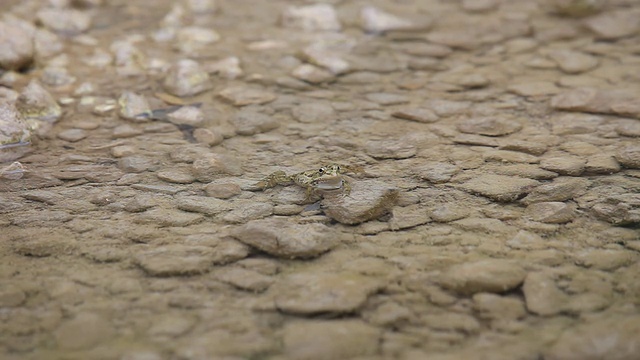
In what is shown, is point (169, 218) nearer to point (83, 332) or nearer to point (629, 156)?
point (83, 332)

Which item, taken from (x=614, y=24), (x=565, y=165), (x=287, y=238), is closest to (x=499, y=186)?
(x=565, y=165)

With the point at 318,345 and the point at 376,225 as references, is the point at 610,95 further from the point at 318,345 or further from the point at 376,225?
the point at 318,345

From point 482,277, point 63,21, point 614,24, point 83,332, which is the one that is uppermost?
point 614,24

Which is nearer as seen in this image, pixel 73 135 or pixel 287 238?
pixel 287 238

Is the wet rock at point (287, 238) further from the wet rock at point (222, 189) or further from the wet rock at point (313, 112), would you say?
the wet rock at point (313, 112)

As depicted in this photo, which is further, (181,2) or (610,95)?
(181,2)

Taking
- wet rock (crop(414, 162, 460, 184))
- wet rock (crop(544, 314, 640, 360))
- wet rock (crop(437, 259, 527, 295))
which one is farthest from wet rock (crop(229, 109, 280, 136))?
wet rock (crop(544, 314, 640, 360))

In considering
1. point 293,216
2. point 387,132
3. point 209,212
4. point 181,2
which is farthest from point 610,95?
point 181,2

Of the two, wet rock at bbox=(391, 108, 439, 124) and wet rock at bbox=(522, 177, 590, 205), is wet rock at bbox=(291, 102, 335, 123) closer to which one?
wet rock at bbox=(391, 108, 439, 124)
